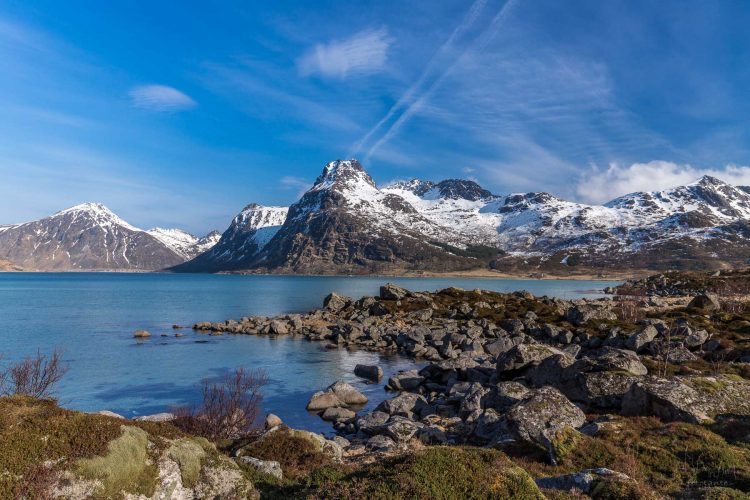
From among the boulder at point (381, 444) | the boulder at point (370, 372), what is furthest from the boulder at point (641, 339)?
the boulder at point (381, 444)

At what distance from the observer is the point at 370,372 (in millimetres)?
47000

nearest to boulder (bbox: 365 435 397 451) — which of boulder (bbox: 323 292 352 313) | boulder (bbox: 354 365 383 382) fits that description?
boulder (bbox: 354 365 383 382)

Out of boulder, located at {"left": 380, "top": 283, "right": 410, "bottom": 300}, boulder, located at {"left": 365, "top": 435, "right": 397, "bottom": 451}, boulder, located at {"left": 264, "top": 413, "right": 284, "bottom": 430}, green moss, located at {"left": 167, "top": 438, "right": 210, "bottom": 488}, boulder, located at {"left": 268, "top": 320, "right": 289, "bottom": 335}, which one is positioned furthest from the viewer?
boulder, located at {"left": 380, "top": 283, "right": 410, "bottom": 300}

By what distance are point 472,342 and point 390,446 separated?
1491 inches

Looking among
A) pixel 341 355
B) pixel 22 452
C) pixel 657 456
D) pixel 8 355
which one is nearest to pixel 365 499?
pixel 22 452

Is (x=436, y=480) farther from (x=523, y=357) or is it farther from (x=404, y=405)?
(x=523, y=357)

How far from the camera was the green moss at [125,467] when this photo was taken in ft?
32.7

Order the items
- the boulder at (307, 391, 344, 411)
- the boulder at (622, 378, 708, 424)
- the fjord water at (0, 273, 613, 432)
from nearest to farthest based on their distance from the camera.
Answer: the boulder at (622, 378, 708, 424) → the boulder at (307, 391, 344, 411) → the fjord water at (0, 273, 613, 432)

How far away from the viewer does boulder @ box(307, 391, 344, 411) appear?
115ft

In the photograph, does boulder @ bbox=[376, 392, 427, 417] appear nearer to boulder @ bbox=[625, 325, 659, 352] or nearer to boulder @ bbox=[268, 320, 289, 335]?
boulder @ bbox=[625, 325, 659, 352]

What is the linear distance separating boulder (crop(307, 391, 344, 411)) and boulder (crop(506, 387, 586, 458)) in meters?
18.4

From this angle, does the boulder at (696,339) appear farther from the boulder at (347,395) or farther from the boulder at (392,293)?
the boulder at (392,293)

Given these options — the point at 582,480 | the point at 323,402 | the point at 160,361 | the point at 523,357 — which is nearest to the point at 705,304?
the point at 523,357

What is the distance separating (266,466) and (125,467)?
4919mm
